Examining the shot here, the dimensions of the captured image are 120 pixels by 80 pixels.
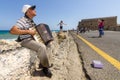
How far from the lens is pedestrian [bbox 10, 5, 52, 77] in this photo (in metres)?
5.18

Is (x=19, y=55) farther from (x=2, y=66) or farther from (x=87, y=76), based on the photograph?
(x=87, y=76)

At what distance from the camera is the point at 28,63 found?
4770 millimetres

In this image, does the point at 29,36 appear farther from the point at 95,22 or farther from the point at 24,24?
the point at 95,22

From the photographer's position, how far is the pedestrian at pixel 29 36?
5184 mm

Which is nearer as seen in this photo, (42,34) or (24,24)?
(24,24)

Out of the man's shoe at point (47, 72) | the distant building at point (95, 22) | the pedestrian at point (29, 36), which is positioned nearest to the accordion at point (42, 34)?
the pedestrian at point (29, 36)

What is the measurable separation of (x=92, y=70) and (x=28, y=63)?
1638mm

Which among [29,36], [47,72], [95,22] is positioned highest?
[29,36]

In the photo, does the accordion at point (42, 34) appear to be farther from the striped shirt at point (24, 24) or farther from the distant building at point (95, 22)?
the distant building at point (95, 22)

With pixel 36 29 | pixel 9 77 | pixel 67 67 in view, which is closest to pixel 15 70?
pixel 9 77

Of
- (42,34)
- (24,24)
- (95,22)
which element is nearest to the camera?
(24,24)

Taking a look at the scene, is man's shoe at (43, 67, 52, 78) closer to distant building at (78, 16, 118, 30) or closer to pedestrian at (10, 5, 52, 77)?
pedestrian at (10, 5, 52, 77)

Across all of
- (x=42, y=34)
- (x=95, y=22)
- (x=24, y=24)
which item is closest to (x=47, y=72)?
(x=42, y=34)

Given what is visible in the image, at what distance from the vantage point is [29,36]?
5285mm
